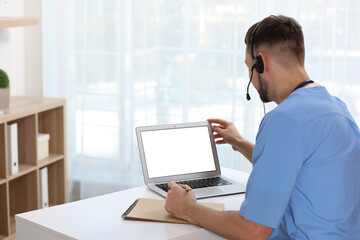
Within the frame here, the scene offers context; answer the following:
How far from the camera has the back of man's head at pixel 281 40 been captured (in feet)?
5.66

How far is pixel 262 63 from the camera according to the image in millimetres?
1751

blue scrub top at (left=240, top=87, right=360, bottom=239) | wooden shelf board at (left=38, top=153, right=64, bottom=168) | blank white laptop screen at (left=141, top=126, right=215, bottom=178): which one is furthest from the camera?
wooden shelf board at (left=38, top=153, right=64, bottom=168)

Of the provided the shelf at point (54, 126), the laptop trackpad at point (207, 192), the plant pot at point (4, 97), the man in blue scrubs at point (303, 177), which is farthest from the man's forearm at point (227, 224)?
the shelf at point (54, 126)

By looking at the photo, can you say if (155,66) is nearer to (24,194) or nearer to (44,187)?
(44,187)

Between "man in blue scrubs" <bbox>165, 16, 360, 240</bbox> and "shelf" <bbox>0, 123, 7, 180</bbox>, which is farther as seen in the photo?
"shelf" <bbox>0, 123, 7, 180</bbox>

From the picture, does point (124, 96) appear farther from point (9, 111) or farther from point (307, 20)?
point (307, 20)

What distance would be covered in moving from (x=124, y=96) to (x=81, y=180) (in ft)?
2.31

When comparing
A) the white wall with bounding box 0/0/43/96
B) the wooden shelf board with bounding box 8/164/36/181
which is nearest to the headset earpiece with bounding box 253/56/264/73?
the wooden shelf board with bounding box 8/164/36/181

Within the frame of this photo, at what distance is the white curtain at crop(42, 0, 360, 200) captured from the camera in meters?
3.24

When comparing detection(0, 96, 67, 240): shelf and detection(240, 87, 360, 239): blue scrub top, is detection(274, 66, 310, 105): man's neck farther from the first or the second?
detection(0, 96, 67, 240): shelf

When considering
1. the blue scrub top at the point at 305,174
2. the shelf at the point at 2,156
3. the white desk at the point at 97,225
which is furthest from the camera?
the shelf at the point at 2,156

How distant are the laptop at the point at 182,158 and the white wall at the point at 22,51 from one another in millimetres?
1784

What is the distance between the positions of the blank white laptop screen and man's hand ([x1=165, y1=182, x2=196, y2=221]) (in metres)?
0.33

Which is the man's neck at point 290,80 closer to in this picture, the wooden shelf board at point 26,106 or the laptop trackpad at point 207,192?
the laptop trackpad at point 207,192
